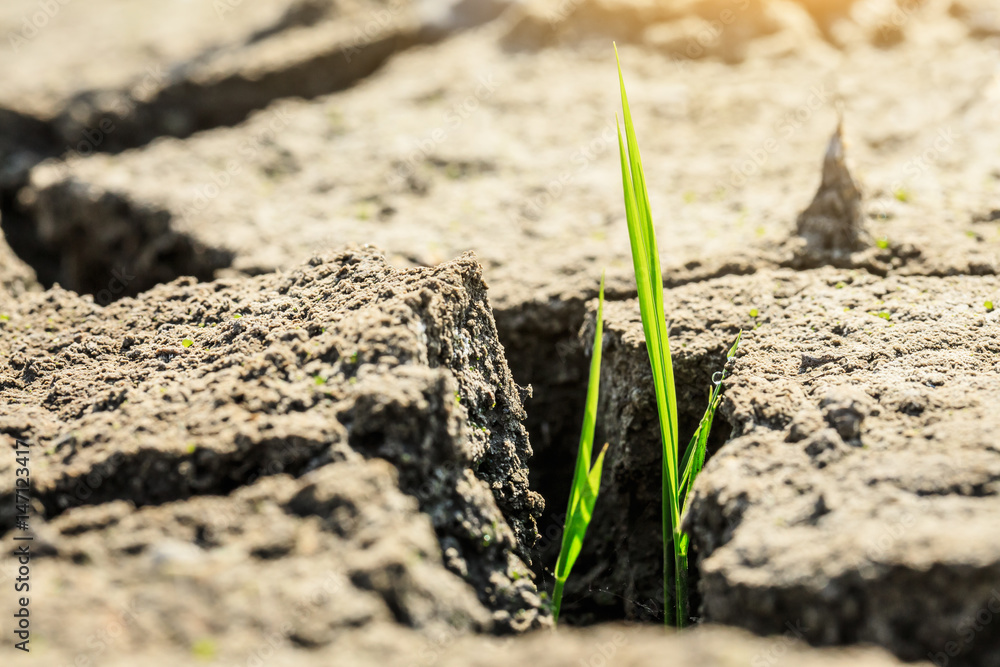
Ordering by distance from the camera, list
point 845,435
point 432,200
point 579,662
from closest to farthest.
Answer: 1. point 579,662
2. point 845,435
3. point 432,200

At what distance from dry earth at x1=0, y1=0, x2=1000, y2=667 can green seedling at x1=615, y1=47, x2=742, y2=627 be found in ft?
0.32

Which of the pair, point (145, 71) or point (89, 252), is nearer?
point (89, 252)

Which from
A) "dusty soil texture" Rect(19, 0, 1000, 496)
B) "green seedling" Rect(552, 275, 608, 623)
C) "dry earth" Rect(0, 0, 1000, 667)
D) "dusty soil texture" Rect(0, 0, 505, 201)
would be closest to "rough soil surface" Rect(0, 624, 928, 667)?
"dry earth" Rect(0, 0, 1000, 667)

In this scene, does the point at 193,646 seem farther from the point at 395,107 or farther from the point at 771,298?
the point at 395,107

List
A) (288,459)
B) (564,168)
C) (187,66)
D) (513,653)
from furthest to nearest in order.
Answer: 1. (187,66)
2. (564,168)
3. (288,459)
4. (513,653)

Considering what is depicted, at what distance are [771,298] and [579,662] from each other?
3.92ft

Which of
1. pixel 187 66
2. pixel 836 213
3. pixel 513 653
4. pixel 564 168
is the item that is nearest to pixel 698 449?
pixel 513 653

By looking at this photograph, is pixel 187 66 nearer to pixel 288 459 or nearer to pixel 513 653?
pixel 288 459

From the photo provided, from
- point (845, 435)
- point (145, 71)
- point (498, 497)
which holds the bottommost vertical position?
point (498, 497)

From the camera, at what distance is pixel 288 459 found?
1.17m

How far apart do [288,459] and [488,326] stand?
53 centimetres

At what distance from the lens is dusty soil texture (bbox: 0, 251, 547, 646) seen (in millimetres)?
999

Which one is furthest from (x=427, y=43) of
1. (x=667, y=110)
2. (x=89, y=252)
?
(x=89, y=252)

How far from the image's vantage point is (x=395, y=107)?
10.3 ft
